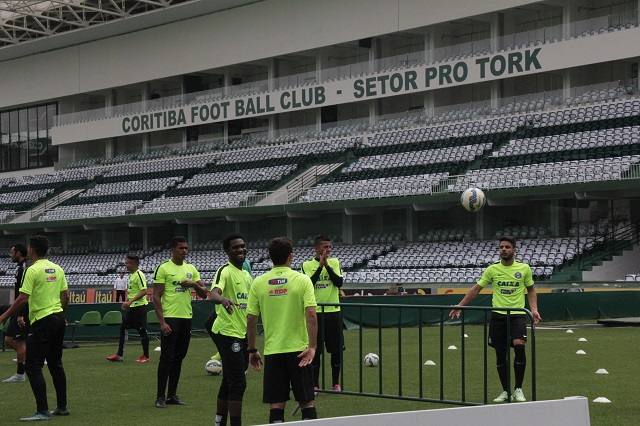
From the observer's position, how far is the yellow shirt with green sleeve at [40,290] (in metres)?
12.6

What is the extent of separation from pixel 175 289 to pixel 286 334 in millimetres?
4458

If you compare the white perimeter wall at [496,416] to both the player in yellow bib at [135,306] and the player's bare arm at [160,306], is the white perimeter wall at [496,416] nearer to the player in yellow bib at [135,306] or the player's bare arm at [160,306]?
the player's bare arm at [160,306]

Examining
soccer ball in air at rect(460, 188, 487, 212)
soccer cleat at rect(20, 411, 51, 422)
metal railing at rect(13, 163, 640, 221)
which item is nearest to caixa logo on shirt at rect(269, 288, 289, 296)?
soccer cleat at rect(20, 411, 51, 422)

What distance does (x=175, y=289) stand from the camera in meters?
14.0


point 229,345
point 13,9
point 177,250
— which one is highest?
point 13,9

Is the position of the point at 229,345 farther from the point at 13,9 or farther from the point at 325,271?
the point at 13,9

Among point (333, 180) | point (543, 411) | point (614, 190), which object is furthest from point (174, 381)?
point (333, 180)

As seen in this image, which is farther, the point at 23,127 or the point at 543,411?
the point at 23,127

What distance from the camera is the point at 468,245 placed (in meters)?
43.6

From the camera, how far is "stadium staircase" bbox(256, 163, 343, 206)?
1969 inches

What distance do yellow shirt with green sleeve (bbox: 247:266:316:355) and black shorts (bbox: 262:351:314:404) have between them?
79 mm

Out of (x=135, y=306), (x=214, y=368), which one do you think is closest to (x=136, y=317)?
(x=135, y=306)

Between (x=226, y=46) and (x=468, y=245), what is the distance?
67.0ft

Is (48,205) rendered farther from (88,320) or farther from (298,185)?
(88,320)
